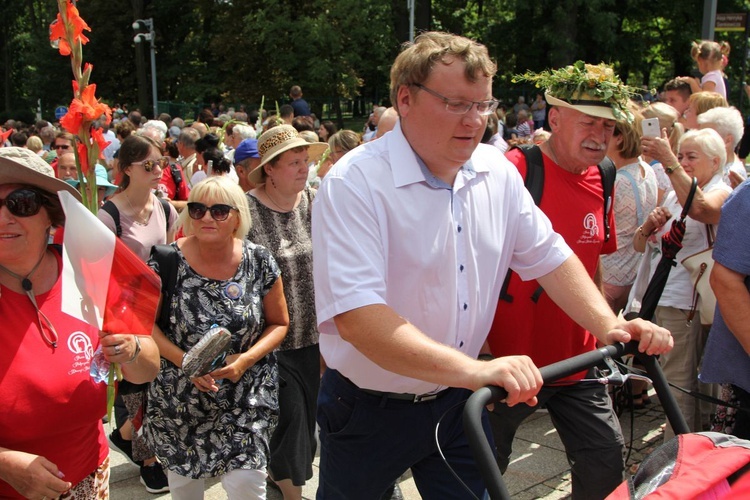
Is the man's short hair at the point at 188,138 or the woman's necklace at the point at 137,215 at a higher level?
the woman's necklace at the point at 137,215

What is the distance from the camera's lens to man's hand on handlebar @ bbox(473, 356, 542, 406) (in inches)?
80.0

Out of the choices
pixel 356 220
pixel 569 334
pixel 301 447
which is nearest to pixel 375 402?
pixel 356 220

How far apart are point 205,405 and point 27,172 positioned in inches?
61.5

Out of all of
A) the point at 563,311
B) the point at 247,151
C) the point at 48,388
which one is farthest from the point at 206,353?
the point at 247,151

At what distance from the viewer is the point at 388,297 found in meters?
2.70

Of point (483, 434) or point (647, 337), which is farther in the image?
point (647, 337)

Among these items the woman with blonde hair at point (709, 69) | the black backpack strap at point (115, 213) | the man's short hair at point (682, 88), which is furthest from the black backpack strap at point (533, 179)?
the woman with blonde hair at point (709, 69)

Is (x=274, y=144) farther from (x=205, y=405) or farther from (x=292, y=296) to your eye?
(x=205, y=405)

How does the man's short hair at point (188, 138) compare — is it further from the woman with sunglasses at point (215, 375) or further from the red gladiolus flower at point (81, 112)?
the red gladiolus flower at point (81, 112)

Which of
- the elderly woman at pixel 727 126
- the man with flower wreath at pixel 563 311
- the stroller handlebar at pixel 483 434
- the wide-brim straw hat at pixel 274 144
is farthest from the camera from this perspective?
the elderly woman at pixel 727 126

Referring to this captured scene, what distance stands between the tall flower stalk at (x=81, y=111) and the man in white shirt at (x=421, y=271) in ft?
2.84

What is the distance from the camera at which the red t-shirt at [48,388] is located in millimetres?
2715

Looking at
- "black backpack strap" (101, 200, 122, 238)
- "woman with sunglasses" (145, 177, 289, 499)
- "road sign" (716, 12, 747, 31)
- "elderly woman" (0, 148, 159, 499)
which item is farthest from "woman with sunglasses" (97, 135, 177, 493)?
"road sign" (716, 12, 747, 31)

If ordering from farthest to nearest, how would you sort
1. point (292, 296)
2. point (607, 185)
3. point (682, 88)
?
point (682, 88)
point (292, 296)
point (607, 185)
